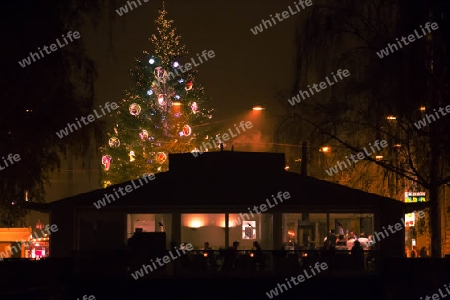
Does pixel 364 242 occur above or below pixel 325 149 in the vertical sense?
below

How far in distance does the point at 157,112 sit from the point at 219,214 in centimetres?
4363

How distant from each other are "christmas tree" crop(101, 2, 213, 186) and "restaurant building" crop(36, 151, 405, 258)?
126 ft

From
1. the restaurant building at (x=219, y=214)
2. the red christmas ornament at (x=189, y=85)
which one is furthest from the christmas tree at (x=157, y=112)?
the restaurant building at (x=219, y=214)

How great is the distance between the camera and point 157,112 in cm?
7962

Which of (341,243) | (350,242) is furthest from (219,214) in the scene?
(350,242)

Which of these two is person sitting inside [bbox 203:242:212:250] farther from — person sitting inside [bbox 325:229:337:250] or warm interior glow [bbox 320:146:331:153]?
warm interior glow [bbox 320:146:331:153]

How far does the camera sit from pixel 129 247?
3406cm

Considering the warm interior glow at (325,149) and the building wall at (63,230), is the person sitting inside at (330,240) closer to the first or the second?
the warm interior glow at (325,149)

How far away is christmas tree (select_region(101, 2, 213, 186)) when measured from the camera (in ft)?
251

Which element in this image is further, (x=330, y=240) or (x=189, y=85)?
(x=189, y=85)

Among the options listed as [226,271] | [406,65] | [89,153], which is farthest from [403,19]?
[226,271]

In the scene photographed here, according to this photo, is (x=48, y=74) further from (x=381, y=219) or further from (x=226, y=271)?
(x=381, y=219)

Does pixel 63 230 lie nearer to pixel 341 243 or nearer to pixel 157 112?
pixel 341 243

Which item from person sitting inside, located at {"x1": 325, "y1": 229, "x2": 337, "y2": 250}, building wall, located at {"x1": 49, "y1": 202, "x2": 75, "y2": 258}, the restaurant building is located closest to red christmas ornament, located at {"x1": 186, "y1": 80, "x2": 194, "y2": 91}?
the restaurant building
